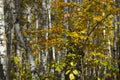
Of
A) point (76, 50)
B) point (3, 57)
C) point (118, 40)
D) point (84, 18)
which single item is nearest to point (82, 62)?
point (76, 50)

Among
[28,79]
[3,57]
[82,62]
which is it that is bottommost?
[28,79]

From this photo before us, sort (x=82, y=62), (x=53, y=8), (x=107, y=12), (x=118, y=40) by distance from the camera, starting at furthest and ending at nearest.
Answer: (x=53, y=8) < (x=118, y=40) < (x=107, y=12) < (x=82, y=62)

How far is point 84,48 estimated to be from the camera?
734 centimetres

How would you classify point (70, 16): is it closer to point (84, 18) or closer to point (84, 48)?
point (84, 18)

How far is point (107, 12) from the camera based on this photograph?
792 cm

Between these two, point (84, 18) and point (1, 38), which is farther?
point (84, 18)

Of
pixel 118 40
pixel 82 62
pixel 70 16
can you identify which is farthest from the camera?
pixel 118 40

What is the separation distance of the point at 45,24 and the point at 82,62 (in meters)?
4.18

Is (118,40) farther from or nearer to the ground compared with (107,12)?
nearer to the ground

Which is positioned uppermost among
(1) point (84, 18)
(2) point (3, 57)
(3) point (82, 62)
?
(1) point (84, 18)

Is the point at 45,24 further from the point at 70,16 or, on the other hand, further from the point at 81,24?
the point at 81,24

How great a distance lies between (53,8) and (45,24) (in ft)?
40.5

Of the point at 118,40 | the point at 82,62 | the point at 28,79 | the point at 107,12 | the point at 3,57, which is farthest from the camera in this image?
the point at 118,40

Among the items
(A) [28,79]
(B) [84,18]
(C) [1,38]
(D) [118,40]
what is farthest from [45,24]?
(D) [118,40]
